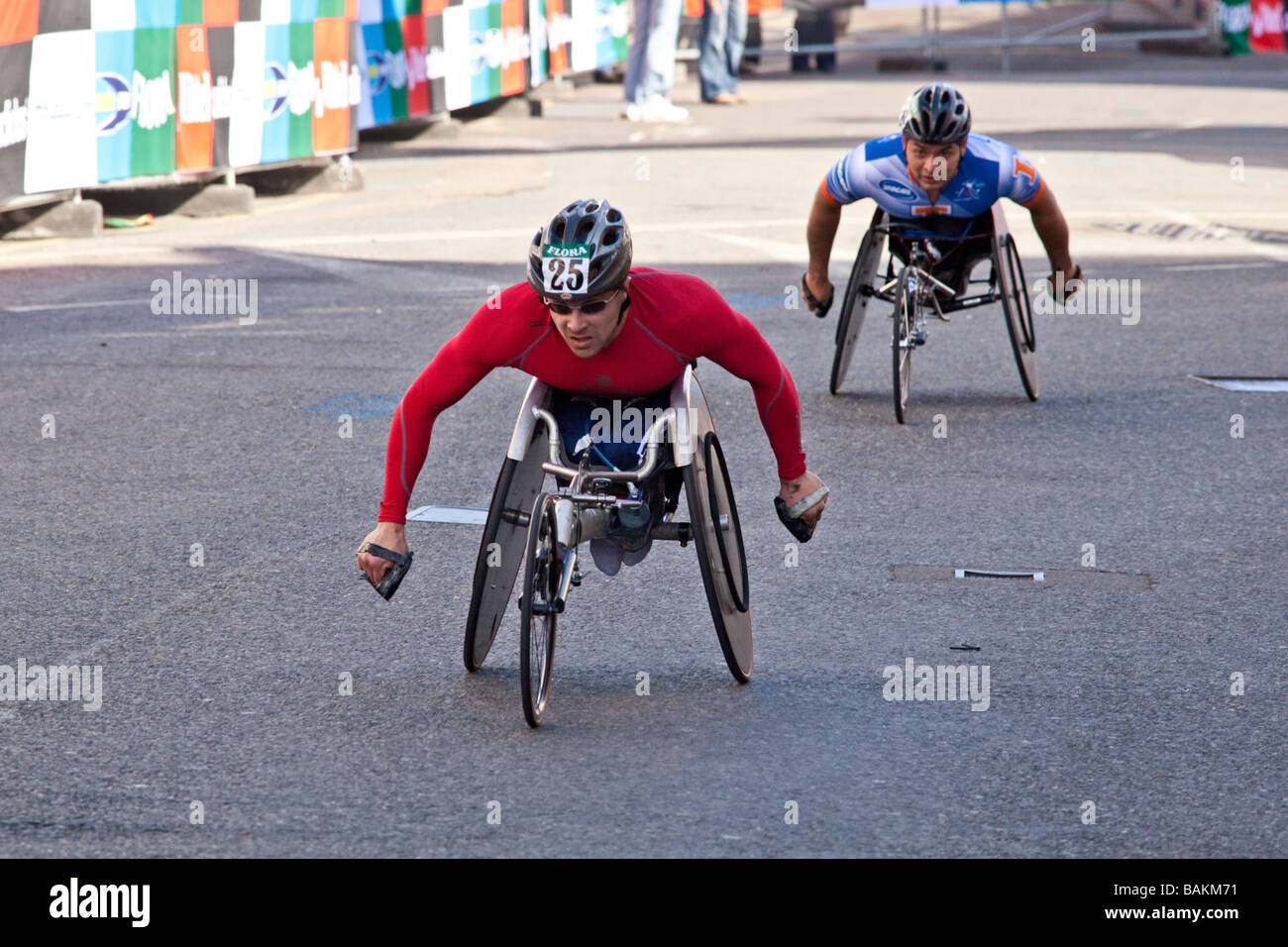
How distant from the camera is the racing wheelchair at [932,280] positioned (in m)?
9.53

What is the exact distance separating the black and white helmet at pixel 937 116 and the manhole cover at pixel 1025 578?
2671mm

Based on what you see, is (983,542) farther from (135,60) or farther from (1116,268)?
(135,60)

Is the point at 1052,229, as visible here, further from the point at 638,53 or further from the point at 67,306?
the point at 638,53

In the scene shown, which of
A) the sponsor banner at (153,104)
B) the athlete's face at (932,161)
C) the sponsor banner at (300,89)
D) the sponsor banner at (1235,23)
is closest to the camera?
the athlete's face at (932,161)

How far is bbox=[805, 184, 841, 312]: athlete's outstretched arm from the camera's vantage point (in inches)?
376

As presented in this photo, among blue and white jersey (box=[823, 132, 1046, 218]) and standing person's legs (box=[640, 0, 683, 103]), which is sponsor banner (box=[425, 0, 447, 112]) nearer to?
standing person's legs (box=[640, 0, 683, 103])

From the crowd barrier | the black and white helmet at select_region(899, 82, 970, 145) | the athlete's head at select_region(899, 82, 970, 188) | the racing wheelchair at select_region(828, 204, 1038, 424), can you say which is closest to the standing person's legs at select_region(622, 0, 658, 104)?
the crowd barrier

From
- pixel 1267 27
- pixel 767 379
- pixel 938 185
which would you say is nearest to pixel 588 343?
pixel 767 379


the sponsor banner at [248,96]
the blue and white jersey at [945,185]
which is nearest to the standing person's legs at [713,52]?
the sponsor banner at [248,96]

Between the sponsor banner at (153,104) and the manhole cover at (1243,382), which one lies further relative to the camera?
the sponsor banner at (153,104)

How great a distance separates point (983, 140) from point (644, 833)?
5.56 metres

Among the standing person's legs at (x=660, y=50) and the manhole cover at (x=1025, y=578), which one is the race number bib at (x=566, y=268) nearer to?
the manhole cover at (x=1025, y=578)

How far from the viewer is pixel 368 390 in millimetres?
10148

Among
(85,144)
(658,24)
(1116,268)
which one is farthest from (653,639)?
(658,24)
